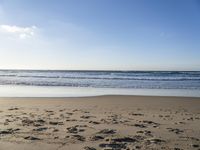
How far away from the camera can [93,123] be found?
287 inches

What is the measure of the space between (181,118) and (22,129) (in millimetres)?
4816

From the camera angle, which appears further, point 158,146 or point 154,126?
point 154,126

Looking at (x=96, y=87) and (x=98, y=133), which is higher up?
(x=98, y=133)

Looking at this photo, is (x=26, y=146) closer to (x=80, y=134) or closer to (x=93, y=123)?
(x=80, y=134)

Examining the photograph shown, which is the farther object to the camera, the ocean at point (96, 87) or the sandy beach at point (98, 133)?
the ocean at point (96, 87)

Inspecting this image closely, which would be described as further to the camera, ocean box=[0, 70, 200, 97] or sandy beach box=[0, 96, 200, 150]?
ocean box=[0, 70, 200, 97]

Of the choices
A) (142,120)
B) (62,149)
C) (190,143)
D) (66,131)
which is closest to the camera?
(62,149)

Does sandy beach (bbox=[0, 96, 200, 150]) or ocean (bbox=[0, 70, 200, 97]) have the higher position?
sandy beach (bbox=[0, 96, 200, 150])

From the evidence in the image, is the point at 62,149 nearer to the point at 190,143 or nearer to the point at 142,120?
the point at 190,143

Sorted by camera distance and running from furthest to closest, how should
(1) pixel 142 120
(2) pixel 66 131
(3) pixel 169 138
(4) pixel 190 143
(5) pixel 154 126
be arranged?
(1) pixel 142 120 < (5) pixel 154 126 < (2) pixel 66 131 < (3) pixel 169 138 < (4) pixel 190 143

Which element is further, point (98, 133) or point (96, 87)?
point (96, 87)

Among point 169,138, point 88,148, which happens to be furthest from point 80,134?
point 169,138

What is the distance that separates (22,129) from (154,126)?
3.31 meters

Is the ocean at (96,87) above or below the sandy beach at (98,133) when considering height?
below
